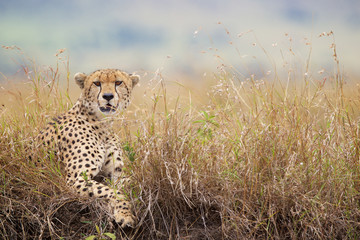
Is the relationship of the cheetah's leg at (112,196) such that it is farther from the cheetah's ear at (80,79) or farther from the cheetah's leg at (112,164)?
the cheetah's ear at (80,79)

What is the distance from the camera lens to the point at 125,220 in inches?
117

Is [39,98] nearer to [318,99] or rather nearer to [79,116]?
[79,116]

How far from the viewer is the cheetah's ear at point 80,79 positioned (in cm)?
380

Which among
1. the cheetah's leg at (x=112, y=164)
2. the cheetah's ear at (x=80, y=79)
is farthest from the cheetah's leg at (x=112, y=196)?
the cheetah's ear at (x=80, y=79)

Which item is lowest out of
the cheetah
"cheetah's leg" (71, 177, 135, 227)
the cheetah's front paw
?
the cheetah's front paw

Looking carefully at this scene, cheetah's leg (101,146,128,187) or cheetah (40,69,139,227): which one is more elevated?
cheetah (40,69,139,227)

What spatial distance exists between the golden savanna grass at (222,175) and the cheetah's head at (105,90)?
331 mm

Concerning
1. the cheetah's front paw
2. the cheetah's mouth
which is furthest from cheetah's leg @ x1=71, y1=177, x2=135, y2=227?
the cheetah's mouth

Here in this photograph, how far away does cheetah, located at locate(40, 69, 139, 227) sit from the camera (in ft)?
11.5

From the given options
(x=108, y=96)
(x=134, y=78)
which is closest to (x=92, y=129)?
(x=108, y=96)

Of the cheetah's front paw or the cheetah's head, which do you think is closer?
the cheetah's front paw

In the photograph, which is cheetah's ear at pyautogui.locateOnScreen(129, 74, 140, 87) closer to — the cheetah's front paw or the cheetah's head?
the cheetah's head

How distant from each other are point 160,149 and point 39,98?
1.60 m

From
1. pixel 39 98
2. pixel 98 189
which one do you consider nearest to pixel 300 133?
pixel 98 189
